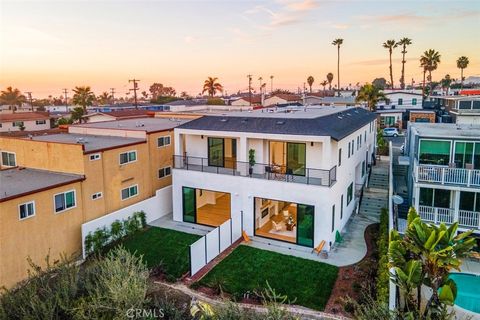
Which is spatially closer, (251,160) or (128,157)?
(251,160)

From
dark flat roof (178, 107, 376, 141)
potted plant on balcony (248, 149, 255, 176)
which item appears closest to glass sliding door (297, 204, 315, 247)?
potted plant on balcony (248, 149, 255, 176)

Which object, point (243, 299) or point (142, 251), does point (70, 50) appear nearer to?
point (142, 251)

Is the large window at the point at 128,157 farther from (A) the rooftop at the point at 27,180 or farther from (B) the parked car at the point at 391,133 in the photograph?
(B) the parked car at the point at 391,133

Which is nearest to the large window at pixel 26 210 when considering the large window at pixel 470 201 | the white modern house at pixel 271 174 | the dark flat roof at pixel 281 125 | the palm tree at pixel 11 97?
the white modern house at pixel 271 174

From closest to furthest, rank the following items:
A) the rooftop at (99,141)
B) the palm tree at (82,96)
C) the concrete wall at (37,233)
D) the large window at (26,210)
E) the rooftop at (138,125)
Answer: the concrete wall at (37,233) < the large window at (26,210) < the rooftop at (99,141) < the rooftop at (138,125) < the palm tree at (82,96)

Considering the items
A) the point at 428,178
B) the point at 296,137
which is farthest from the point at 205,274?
the point at 428,178

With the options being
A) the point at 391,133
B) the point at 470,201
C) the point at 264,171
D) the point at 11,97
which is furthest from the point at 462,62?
the point at 11,97

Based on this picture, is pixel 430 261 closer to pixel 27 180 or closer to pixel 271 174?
pixel 271 174
